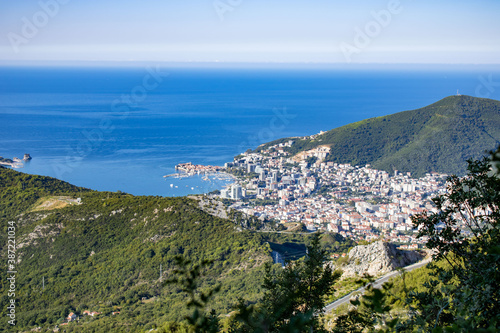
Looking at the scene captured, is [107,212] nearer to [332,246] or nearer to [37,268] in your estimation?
[37,268]

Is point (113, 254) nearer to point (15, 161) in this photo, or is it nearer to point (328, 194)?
point (328, 194)

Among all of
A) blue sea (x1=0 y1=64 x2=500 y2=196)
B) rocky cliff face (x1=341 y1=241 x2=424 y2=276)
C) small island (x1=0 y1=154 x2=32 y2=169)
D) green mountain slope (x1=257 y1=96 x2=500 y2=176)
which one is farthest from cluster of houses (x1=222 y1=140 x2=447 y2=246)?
small island (x1=0 y1=154 x2=32 y2=169)

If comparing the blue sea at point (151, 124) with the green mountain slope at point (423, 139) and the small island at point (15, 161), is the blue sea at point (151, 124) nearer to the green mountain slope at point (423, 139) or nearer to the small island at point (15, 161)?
the small island at point (15, 161)

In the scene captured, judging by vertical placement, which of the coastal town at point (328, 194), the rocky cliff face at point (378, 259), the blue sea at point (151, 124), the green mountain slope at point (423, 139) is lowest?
the rocky cliff face at point (378, 259)

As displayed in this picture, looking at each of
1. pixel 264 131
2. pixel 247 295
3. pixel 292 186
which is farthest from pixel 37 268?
pixel 264 131

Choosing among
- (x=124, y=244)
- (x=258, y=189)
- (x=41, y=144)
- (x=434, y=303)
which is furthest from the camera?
(x=41, y=144)

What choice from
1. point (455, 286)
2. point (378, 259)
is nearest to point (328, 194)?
point (378, 259)

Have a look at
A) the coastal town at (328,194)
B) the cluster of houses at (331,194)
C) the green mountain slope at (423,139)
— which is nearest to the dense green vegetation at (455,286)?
the coastal town at (328,194)
